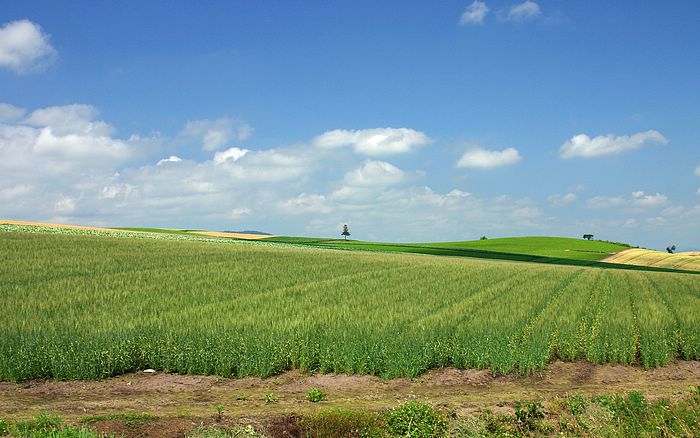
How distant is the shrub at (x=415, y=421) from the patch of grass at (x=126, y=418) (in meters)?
4.49

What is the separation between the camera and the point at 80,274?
26703 millimetres

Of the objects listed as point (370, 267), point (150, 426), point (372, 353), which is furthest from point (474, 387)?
point (370, 267)

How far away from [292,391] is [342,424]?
2593mm

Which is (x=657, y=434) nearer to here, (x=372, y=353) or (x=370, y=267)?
(x=372, y=353)

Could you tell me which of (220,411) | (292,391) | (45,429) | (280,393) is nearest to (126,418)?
(45,429)

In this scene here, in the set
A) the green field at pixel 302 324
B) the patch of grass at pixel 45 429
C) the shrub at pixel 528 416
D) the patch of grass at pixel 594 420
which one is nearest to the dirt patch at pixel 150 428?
the patch of grass at pixel 45 429

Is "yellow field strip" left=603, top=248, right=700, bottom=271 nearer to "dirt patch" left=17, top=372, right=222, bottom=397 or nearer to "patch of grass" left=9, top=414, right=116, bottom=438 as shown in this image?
"dirt patch" left=17, top=372, right=222, bottom=397

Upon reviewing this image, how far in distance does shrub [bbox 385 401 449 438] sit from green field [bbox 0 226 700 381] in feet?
10.0

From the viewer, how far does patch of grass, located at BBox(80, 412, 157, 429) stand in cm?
1005

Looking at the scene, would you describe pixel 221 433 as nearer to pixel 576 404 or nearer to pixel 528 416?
pixel 528 416

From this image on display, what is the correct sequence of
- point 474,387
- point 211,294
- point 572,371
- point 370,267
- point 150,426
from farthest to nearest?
point 370,267 < point 211,294 < point 572,371 < point 474,387 < point 150,426

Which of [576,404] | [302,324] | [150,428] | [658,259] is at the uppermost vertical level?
[658,259]

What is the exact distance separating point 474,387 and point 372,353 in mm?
2543

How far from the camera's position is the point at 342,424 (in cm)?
1027
